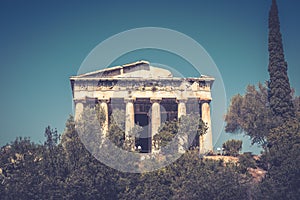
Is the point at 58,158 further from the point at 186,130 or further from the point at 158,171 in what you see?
the point at 186,130

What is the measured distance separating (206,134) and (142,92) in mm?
9244

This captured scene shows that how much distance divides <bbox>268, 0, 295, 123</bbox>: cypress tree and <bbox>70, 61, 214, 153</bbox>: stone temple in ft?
28.1

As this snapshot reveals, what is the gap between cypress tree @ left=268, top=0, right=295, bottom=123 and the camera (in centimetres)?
5812

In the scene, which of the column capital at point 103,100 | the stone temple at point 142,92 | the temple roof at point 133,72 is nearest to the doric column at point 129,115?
the stone temple at point 142,92

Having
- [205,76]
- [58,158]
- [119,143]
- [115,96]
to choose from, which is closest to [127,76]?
[115,96]

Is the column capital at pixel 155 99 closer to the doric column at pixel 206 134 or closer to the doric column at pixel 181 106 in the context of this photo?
the doric column at pixel 181 106

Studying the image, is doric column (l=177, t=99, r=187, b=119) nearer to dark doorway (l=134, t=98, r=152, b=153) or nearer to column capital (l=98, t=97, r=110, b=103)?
dark doorway (l=134, t=98, r=152, b=153)

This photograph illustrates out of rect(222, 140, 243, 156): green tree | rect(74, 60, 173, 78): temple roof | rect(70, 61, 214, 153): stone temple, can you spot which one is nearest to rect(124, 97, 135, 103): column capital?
rect(70, 61, 214, 153): stone temple

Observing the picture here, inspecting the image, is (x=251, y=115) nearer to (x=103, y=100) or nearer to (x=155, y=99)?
(x=155, y=99)

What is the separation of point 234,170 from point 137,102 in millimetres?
20697

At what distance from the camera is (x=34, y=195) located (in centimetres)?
4391

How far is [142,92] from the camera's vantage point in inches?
2542

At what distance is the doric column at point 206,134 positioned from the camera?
6344 centimetres

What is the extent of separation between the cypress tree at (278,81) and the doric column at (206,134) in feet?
29.1
